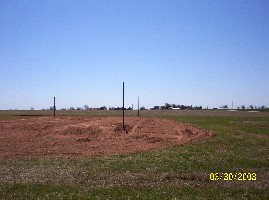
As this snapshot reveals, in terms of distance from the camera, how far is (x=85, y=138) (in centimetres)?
2373

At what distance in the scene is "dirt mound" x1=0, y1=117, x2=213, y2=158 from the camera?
18422 millimetres

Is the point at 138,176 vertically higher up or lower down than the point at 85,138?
lower down

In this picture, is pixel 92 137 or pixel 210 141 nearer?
pixel 210 141

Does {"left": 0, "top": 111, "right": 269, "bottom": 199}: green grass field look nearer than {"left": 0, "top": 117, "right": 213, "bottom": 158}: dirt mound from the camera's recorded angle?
Yes

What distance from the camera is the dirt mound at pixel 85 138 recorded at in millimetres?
18422

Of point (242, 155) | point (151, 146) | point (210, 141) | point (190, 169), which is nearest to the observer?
point (190, 169)

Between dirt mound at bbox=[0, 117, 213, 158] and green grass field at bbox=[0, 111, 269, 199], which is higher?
dirt mound at bbox=[0, 117, 213, 158]

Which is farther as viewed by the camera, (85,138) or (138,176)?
(85,138)

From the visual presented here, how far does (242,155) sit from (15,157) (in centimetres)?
1254

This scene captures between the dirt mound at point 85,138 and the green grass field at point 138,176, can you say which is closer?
the green grass field at point 138,176

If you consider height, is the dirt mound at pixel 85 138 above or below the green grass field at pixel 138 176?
above

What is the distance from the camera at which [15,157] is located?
16062 mm

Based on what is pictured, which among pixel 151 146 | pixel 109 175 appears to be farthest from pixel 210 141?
pixel 109 175

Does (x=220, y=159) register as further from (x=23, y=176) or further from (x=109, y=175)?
(x=23, y=176)
